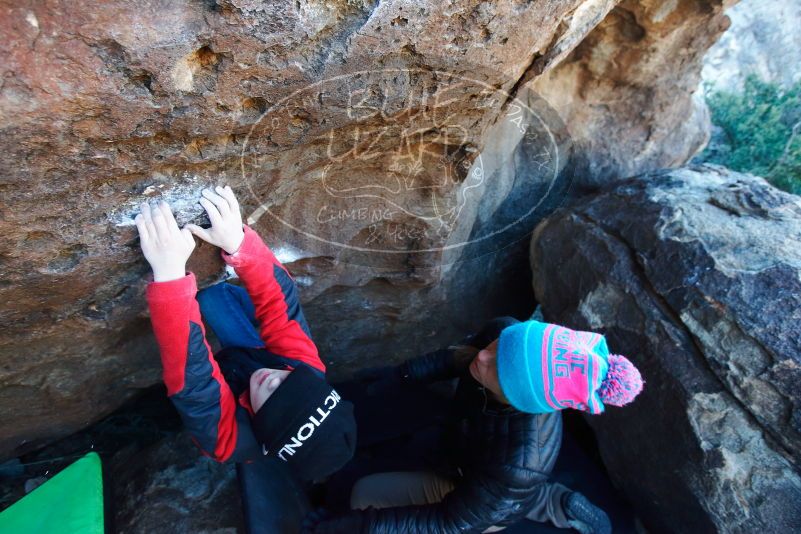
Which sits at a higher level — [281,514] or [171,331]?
[171,331]

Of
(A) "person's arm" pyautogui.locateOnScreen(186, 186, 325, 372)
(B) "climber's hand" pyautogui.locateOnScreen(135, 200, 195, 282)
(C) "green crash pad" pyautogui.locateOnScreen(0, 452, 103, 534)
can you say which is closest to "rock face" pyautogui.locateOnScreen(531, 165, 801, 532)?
(A) "person's arm" pyautogui.locateOnScreen(186, 186, 325, 372)

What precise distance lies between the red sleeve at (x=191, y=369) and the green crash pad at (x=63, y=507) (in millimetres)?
583

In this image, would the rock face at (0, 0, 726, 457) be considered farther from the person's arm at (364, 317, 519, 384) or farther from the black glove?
the black glove

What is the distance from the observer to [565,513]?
1873mm

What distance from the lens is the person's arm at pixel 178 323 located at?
1.21 metres

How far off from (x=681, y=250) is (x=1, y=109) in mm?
1910

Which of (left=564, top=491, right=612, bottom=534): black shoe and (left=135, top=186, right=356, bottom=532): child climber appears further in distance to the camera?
(left=564, top=491, right=612, bottom=534): black shoe

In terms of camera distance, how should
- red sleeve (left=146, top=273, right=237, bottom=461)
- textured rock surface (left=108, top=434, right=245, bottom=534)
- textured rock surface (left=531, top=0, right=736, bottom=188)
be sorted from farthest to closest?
textured rock surface (left=531, top=0, right=736, bottom=188)
textured rock surface (left=108, top=434, right=245, bottom=534)
red sleeve (left=146, top=273, right=237, bottom=461)

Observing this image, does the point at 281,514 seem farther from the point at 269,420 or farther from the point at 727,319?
the point at 727,319

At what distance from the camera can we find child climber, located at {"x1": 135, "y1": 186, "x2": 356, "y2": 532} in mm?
1230

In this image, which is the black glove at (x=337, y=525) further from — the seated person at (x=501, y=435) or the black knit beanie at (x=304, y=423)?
the black knit beanie at (x=304, y=423)

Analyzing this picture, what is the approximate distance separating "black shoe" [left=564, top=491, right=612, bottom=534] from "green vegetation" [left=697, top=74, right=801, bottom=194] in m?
2.61

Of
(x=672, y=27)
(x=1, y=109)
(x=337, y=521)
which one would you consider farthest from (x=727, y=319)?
(x=1, y=109)

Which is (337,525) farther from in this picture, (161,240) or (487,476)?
(161,240)
